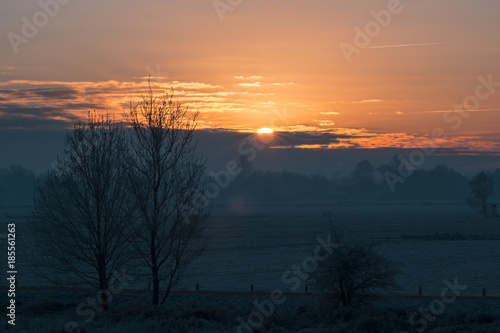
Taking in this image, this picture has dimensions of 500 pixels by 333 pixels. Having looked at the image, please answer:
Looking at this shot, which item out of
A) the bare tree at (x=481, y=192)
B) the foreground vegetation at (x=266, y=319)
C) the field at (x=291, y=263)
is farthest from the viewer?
the bare tree at (x=481, y=192)

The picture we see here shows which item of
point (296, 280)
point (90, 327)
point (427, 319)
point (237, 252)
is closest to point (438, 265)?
point (296, 280)

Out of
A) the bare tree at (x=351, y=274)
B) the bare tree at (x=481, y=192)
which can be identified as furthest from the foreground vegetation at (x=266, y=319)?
the bare tree at (x=481, y=192)

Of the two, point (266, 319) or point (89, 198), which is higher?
point (89, 198)

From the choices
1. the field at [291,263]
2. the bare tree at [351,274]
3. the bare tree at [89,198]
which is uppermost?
the bare tree at [89,198]

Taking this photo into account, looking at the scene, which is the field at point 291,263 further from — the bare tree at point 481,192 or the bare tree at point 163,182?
the bare tree at point 481,192

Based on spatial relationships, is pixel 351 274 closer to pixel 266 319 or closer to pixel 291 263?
pixel 266 319

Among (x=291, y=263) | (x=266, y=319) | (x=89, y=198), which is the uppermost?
(x=89, y=198)

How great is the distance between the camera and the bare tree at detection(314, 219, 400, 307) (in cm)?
2000

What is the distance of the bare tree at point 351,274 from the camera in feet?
65.6

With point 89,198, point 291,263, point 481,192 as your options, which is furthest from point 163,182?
point 481,192

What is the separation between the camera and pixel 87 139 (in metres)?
18.5

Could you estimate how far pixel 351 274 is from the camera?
2005 cm

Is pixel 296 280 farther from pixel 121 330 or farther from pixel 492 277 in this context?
pixel 121 330

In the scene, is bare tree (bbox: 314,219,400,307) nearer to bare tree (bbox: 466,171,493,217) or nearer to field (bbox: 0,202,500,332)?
field (bbox: 0,202,500,332)
